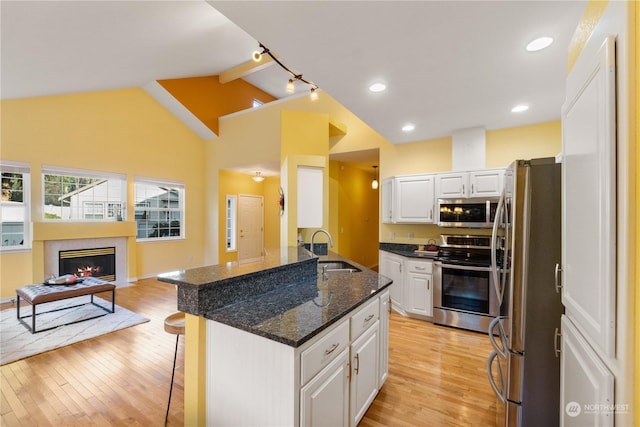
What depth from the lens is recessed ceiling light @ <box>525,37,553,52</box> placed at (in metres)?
1.81

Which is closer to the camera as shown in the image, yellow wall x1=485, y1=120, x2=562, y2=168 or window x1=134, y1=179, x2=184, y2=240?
yellow wall x1=485, y1=120, x2=562, y2=168

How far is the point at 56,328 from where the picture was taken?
3.32m

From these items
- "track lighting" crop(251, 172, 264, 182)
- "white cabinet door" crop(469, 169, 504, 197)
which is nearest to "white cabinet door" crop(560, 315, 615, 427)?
"white cabinet door" crop(469, 169, 504, 197)

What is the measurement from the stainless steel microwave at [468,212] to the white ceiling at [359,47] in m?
1.01

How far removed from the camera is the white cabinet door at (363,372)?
5.53 feet

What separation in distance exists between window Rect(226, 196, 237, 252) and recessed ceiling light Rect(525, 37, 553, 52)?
6.72m

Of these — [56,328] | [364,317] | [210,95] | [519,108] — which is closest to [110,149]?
[210,95]

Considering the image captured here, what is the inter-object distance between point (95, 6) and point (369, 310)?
3837 millimetres

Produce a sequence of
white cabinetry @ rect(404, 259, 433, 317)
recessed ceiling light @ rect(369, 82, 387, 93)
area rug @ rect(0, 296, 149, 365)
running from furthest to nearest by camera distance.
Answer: white cabinetry @ rect(404, 259, 433, 317), area rug @ rect(0, 296, 149, 365), recessed ceiling light @ rect(369, 82, 387, 93)

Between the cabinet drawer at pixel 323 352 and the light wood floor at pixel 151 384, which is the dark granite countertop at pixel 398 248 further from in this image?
the cabinet drawer at pixel 323 352

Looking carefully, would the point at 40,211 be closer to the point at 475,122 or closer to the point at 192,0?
the point at 192,0

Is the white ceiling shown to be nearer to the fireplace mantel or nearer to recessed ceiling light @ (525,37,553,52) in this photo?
recessed ceiling light @ (525,37,553,52)

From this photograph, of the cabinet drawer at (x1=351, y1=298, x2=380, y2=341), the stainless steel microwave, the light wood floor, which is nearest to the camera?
the cabinet drawer at (x1=351, y1=298, x2=380, y2=341)

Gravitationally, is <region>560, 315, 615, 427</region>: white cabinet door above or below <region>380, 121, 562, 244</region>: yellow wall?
below
